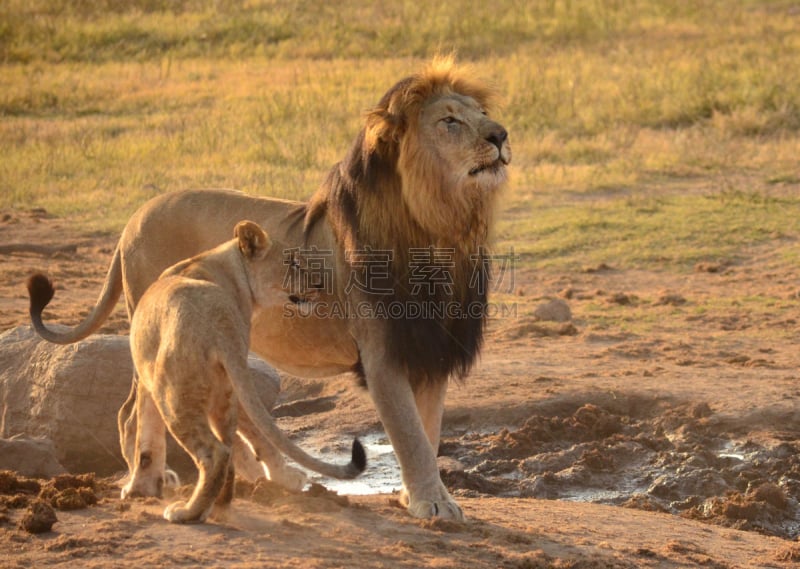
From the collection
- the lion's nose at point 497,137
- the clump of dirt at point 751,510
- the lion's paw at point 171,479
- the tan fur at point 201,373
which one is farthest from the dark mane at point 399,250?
the clump of dirt at point 751,510

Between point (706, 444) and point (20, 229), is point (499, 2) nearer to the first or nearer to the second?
point (20, 229)

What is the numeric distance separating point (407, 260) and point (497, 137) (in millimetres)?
491

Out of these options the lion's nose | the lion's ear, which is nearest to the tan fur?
the lion's ear

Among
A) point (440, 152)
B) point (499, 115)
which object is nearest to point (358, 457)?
point (440, 152)

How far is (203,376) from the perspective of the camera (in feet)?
12.0

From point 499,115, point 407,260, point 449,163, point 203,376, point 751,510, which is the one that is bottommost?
point 751,510

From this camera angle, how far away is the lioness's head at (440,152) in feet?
14.0

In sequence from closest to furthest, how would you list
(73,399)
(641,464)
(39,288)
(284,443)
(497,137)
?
(284,443) → (497,137) → (39,288) → (641,464) → (73,399)

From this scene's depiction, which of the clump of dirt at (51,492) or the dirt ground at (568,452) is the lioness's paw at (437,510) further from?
the clump of dirt at (51,492)

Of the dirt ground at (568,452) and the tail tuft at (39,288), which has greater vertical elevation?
the tail tuft at (39,288)

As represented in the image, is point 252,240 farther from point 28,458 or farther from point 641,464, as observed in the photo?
point 641,464

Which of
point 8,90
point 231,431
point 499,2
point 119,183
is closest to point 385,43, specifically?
point 499,2

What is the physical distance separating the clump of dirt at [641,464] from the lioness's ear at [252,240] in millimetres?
1477

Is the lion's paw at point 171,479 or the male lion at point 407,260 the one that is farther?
the lion's paw at point 171,479
